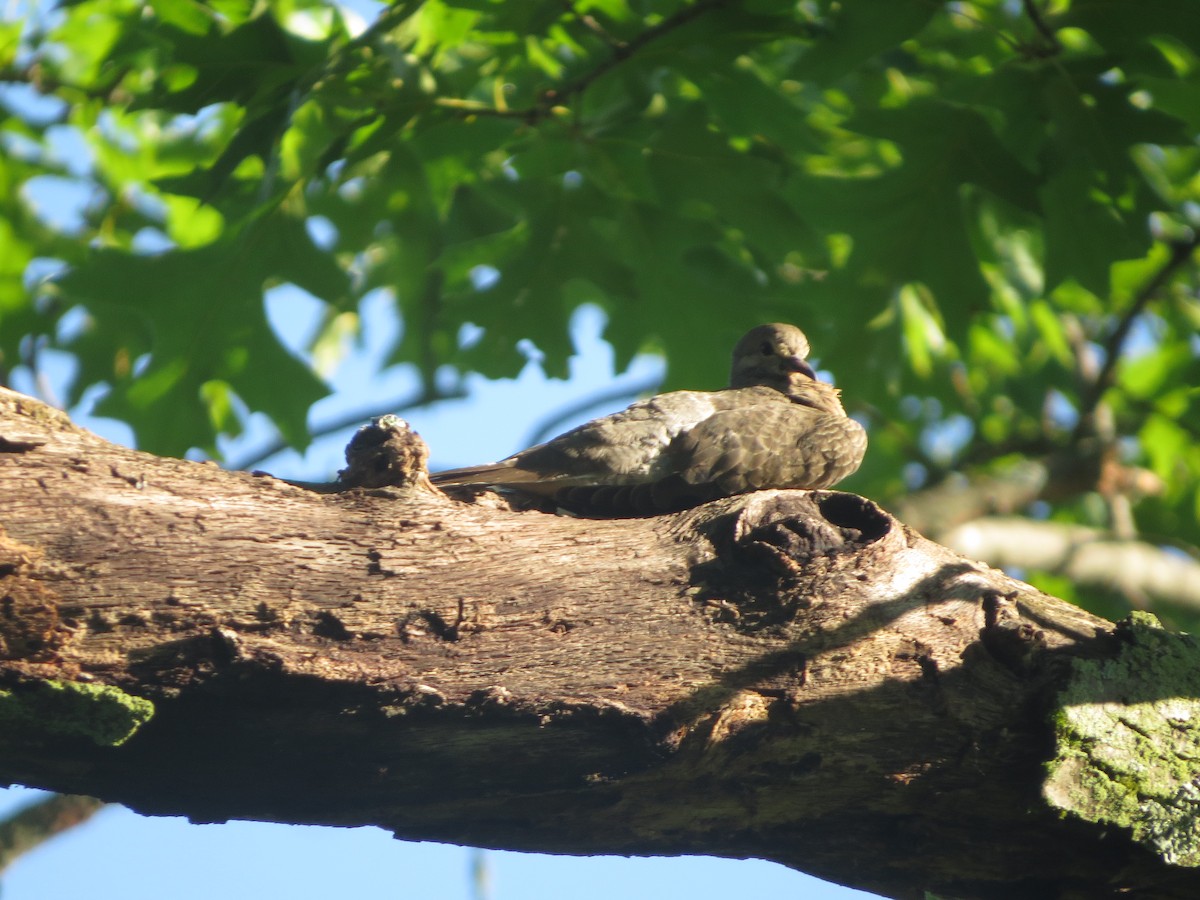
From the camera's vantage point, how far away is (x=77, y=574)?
2781mm

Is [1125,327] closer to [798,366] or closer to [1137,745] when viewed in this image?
[798,366]

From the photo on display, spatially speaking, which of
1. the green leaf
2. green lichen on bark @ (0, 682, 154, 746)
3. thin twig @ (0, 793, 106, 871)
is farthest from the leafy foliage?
green lichen on bark @ (0, 682, 154, 746)

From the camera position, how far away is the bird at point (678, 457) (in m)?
4.12

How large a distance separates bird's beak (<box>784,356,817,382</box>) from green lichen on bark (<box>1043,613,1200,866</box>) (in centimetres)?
295

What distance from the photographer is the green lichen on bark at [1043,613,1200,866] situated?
270cm

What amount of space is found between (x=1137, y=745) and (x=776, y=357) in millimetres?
3271

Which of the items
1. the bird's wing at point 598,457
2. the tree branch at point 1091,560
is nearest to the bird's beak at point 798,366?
the tree branch at point 1091,560

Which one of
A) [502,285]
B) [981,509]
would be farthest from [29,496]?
[981,509]

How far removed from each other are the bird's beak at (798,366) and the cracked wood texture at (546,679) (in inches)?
107

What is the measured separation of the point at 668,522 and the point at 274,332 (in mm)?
2721

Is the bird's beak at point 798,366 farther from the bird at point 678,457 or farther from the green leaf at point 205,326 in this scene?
the green leaf at point 205,326

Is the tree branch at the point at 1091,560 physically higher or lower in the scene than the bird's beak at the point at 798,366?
lower

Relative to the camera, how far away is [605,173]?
5297 millimetres

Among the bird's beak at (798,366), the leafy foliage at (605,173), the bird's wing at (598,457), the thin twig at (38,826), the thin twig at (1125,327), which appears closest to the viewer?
the bird's wing at (598,457)
